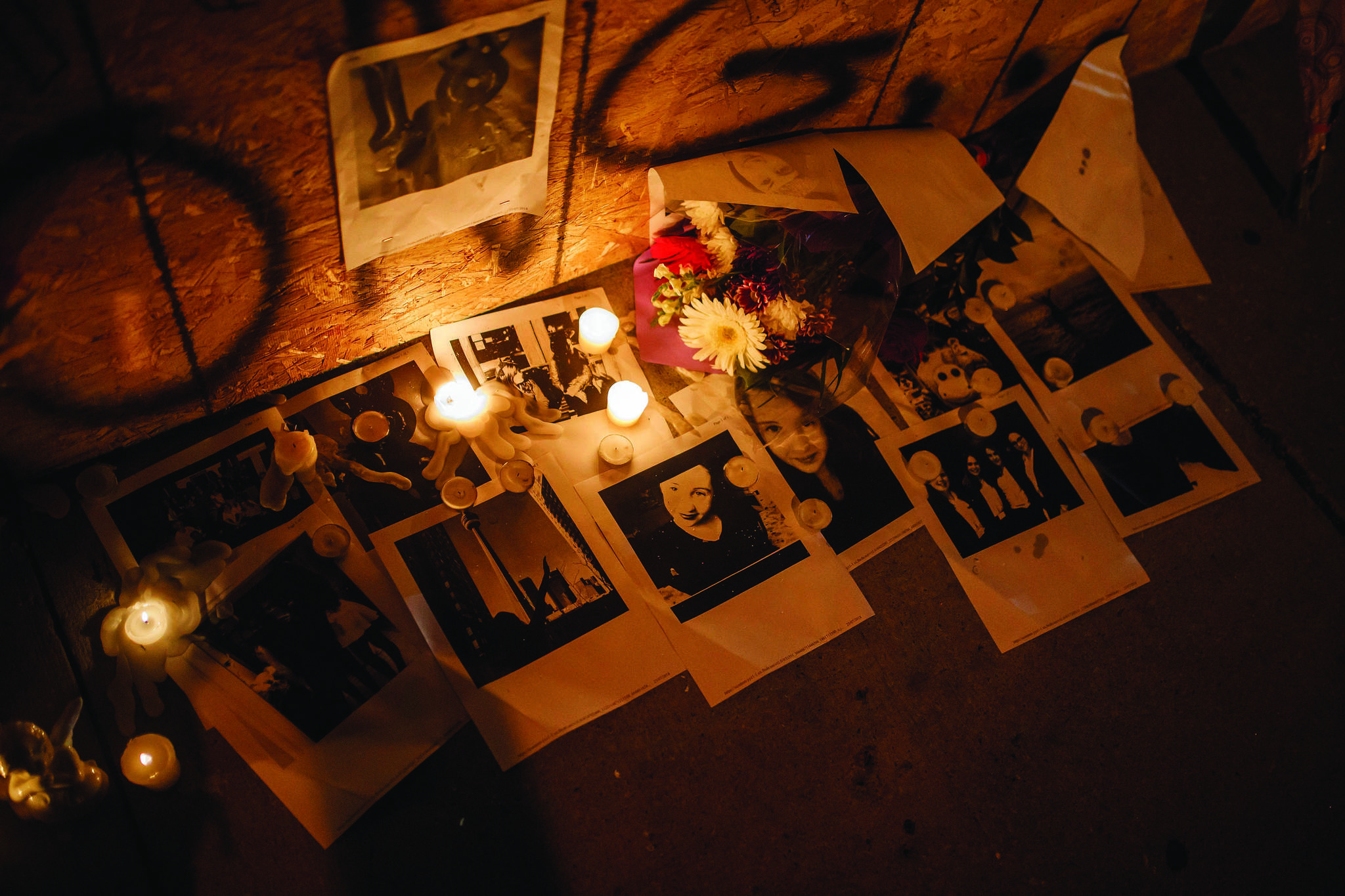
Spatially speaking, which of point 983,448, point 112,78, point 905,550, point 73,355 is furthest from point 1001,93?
point 73,355

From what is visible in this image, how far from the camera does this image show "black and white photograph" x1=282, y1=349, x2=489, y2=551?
96 cm

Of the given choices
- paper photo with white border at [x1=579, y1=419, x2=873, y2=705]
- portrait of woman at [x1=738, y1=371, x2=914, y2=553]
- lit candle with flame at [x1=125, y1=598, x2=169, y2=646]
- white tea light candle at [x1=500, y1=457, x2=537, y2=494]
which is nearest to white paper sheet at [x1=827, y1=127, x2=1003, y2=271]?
portrait of woman at [x1=738, y1=371, x2=914, y2=553]

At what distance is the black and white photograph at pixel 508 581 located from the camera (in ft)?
3.05

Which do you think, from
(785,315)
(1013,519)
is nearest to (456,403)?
(785,315)

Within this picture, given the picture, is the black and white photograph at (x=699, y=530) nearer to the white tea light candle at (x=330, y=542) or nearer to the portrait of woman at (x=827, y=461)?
the portrait of woman at (x=827, y=461)

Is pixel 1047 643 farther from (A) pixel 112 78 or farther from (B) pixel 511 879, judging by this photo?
(A) pixel 112 78

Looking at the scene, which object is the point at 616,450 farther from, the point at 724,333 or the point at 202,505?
the point at 202,505

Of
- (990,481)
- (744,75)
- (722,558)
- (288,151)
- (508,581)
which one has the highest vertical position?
(288,151)

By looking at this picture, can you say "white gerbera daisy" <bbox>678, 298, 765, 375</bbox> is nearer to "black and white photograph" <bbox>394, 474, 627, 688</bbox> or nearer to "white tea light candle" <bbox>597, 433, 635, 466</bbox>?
"white tea light candle" <bbox>597, 433, 635, 466</bbox>

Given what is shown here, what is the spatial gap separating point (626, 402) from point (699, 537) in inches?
8.1

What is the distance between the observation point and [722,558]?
100 cm

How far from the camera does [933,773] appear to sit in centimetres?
95

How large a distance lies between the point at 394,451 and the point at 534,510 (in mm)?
201

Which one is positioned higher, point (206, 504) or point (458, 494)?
point (206, 504)
